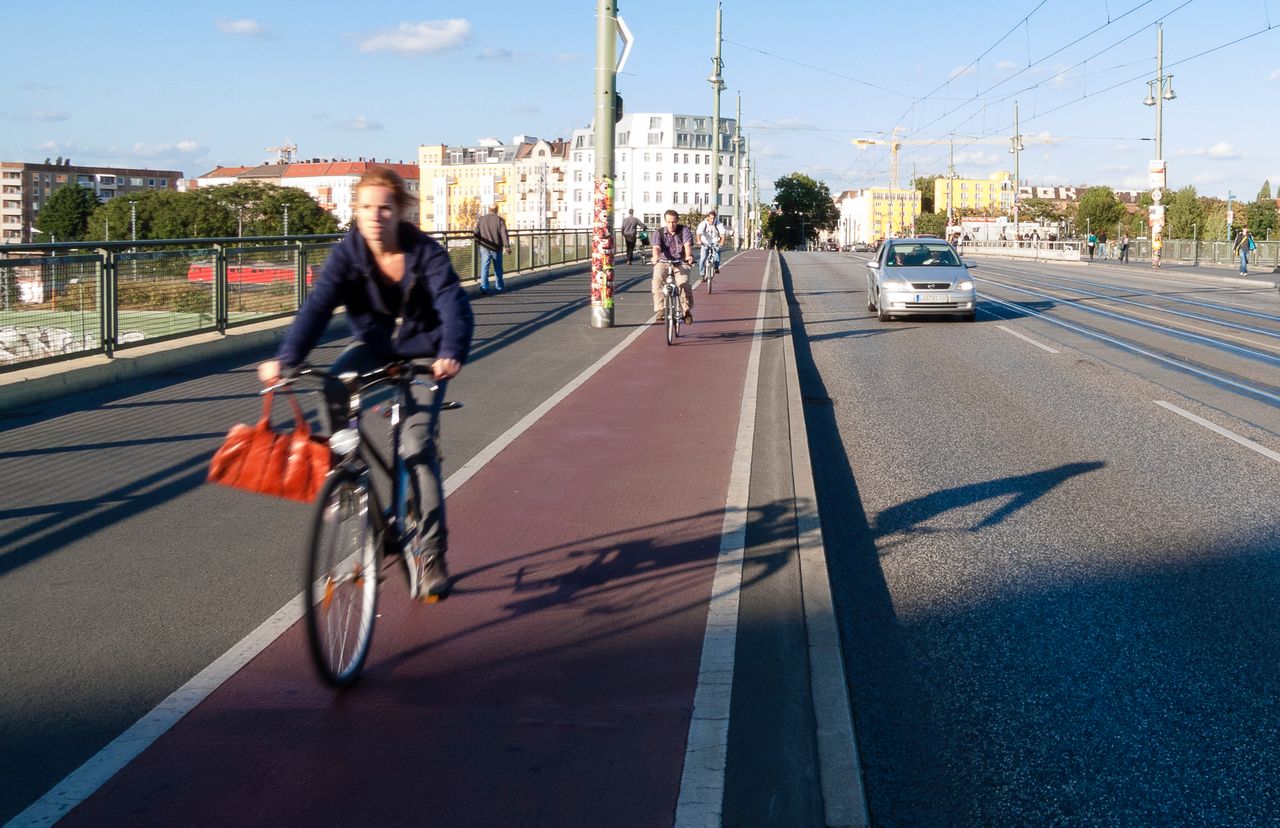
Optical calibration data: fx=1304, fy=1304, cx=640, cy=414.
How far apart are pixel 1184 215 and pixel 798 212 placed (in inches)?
2282

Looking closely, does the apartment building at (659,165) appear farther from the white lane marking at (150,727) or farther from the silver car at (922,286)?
the white lane marking at (150,727)

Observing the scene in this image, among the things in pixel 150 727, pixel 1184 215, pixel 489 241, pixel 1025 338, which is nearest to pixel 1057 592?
pixel 150 727

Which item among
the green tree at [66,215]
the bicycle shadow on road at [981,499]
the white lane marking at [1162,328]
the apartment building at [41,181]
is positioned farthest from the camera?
the apartment building at [41,181]

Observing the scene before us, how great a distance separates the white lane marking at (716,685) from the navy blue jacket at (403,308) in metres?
1.42

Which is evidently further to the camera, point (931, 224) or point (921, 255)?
point (931, 224)

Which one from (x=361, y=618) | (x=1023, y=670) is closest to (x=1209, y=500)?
(x=1023, y=670)

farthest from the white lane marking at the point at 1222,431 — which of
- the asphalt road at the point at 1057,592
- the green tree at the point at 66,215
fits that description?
the green tree at the point at 66,215

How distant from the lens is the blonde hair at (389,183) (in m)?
4.74

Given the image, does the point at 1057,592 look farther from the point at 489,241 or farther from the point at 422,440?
the point at 489,241

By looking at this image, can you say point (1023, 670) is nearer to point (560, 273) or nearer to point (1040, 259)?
point (560, 273)

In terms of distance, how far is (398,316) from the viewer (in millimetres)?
4965

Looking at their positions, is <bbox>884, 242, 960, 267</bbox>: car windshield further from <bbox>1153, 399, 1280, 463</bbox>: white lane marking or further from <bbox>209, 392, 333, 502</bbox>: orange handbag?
<bbox>209, 392, 333, 502</bbox>: orange handbag

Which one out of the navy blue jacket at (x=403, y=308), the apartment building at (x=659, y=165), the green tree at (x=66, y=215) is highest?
the apartment building at (x=659, y=165)

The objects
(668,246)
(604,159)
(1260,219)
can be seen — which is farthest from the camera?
(1260,219)
